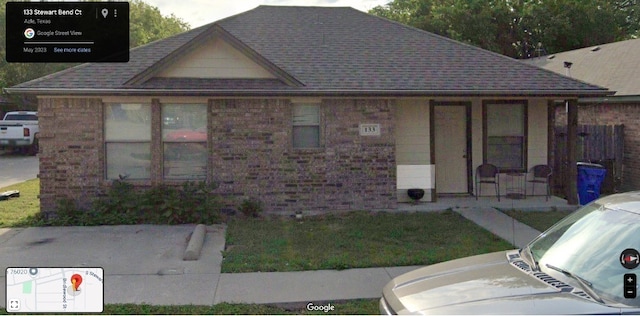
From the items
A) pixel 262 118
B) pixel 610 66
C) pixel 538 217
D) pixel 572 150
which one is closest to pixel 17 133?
pixel 262 118

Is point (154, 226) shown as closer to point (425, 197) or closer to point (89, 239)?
point (89, 239)

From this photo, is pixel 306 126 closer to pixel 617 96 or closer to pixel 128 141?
pixel 128 141

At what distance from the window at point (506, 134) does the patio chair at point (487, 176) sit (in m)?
0.39

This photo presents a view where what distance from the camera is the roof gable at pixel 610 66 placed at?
47.9 ft

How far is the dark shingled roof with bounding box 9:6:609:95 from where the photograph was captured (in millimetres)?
10141

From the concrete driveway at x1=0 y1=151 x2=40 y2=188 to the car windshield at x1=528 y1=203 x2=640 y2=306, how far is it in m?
15.6

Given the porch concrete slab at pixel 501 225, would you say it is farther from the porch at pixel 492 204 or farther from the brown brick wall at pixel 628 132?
the brown brick wall at pixel 628 132

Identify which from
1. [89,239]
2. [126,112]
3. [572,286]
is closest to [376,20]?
[126,112]

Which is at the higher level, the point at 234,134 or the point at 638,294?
the point at 234,134

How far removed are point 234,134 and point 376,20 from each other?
5.78 metres

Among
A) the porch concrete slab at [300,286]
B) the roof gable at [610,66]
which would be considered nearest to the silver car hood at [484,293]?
the porch concrete slab at [300,286]

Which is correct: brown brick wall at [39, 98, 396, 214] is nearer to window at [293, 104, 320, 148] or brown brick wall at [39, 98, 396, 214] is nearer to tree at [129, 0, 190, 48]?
window at [293, 104, 320, 148]

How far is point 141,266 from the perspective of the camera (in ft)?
23.1

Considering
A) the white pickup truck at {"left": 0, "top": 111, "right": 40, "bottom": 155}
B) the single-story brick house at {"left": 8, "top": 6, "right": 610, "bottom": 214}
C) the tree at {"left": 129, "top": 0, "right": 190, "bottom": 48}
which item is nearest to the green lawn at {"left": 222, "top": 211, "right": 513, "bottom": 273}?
the single-story brick house at {"left": 8, "top": 6, "right": 610, "bottom": 214}
